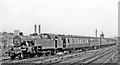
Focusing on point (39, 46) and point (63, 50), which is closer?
point (39, 46)

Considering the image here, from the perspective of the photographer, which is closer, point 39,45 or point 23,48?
point 23,48

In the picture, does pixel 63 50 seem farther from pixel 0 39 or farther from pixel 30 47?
pixel 0 39

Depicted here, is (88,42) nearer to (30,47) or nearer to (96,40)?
(96,40)

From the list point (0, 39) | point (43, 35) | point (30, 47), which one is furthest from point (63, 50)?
point (0, 39)

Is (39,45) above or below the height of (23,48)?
above

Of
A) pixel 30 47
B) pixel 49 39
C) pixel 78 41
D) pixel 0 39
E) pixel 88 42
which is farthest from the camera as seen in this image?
pixel 88 42

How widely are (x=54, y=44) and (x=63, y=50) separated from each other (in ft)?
17.6

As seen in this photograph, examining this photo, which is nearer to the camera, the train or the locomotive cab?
the locomotive cab

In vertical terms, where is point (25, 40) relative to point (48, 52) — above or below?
above

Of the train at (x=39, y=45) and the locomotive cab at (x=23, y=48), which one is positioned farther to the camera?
the train at (x=39, y=45)

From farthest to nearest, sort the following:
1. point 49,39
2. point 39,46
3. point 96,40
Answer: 1. point 96,40
2. point 49,39
3. point 39,46

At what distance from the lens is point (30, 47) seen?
930 inches

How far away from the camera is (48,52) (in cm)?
2812

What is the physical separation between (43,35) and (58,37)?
13.3 feet
